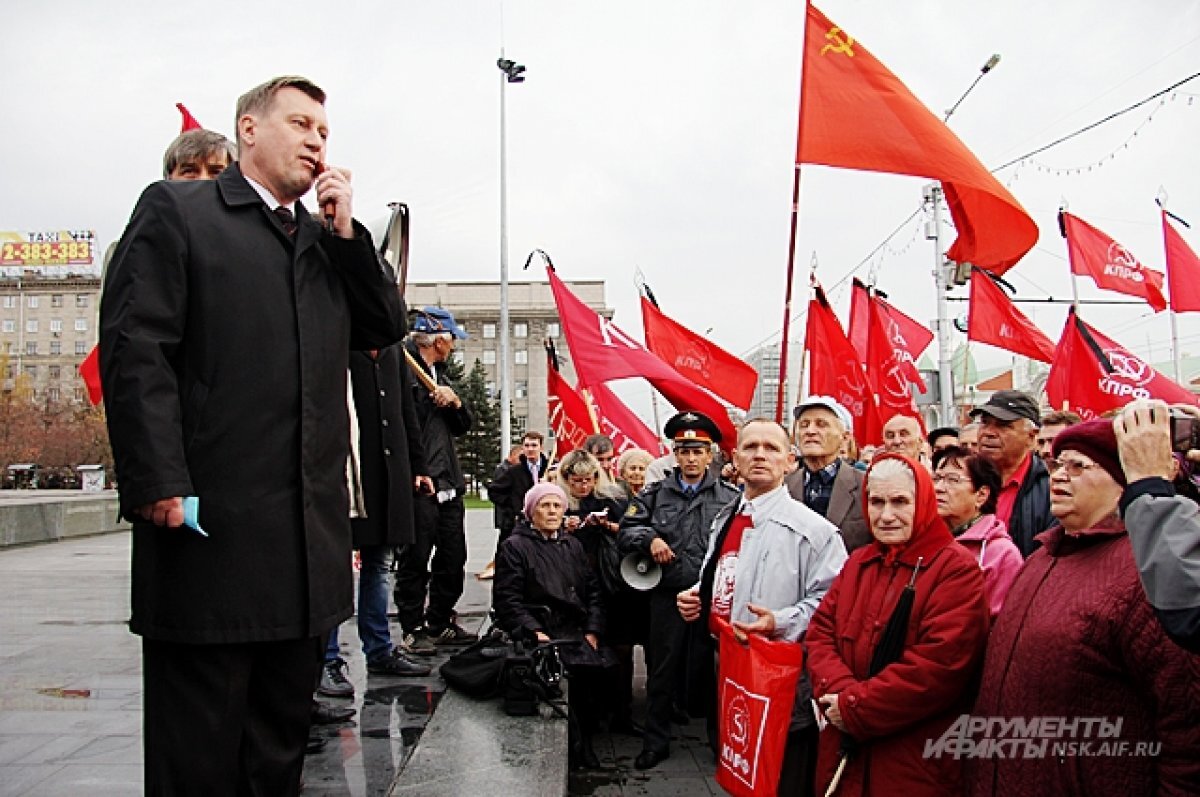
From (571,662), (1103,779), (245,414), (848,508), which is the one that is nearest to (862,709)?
(1103,779)

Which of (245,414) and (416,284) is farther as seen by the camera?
(416,284)

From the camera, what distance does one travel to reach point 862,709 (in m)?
2.96

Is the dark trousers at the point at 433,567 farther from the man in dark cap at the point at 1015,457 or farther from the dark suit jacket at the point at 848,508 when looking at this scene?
the man in dark cap at the point at 1015,457

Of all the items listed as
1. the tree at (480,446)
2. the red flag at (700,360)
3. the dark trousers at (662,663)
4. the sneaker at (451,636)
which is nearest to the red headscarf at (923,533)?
the dark trousers at (662,663)

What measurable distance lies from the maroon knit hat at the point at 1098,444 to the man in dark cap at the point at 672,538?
260cm

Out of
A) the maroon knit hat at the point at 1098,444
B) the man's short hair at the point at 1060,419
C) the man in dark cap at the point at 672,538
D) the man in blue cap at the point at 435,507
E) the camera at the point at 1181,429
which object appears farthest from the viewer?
the man in blue cap at the point at 435,507

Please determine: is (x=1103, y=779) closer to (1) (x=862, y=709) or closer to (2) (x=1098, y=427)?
(1) (x=862, y=709)

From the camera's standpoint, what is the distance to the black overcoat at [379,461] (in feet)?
14.6


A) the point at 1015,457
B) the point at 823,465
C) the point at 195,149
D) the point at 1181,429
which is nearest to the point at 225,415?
the point at 195,149

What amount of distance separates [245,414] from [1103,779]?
7.72ft

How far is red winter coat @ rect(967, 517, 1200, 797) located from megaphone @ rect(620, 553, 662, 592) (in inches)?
105

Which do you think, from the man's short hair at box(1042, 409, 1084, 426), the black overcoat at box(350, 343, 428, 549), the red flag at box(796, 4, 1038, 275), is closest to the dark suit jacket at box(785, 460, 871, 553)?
the man's short hair at box(1042, 409, 1084, 426)

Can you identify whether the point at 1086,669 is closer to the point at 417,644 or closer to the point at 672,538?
the point at 672,538

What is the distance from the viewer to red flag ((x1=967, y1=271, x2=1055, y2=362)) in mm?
11117
